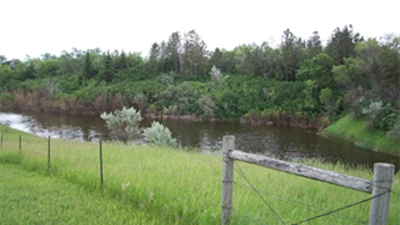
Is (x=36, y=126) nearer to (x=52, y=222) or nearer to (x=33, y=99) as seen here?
(x=33, y=99)

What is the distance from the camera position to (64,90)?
72.7 m

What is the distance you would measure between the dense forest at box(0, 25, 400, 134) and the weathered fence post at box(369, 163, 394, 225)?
3309 centimetres

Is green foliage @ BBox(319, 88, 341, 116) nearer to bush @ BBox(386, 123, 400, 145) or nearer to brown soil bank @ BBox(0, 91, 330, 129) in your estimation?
brown soil bank @ BBox(0, 91, 330, 129)

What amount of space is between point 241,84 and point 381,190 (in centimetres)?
6391

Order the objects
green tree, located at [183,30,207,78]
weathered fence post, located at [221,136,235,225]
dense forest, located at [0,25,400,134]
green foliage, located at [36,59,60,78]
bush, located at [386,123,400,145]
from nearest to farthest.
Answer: weathered fence post, located at [221,136,235,225], bush, located at [386,123,400,145], dense forest, located at [0,25,400,134], green tree, located at [183,30,207,78], green foliage, located at [36,59,60,78]

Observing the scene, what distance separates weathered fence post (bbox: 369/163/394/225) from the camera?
2.77 meters

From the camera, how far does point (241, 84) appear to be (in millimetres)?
65812

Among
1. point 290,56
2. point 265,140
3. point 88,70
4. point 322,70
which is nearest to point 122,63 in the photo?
point 88,70

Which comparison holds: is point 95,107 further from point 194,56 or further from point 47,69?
point 47,69

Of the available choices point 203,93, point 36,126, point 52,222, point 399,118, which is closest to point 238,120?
point 203,93

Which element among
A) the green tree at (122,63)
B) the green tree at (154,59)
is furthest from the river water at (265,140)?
the green tree at (122,63)

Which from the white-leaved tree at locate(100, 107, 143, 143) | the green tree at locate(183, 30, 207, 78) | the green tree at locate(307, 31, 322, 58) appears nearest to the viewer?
the white-leaved tree at locate(100, 107, 143, 143)

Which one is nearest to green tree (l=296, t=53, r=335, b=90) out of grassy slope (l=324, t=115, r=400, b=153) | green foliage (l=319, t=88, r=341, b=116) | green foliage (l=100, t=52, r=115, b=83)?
green foliage (l=319, t=88, r=341, b=116)

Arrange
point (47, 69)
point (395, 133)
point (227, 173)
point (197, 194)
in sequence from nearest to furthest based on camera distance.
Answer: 1. point (227, 173)
2. point (197, 194)
3. point (395, 133)
4. point (47, 69)
